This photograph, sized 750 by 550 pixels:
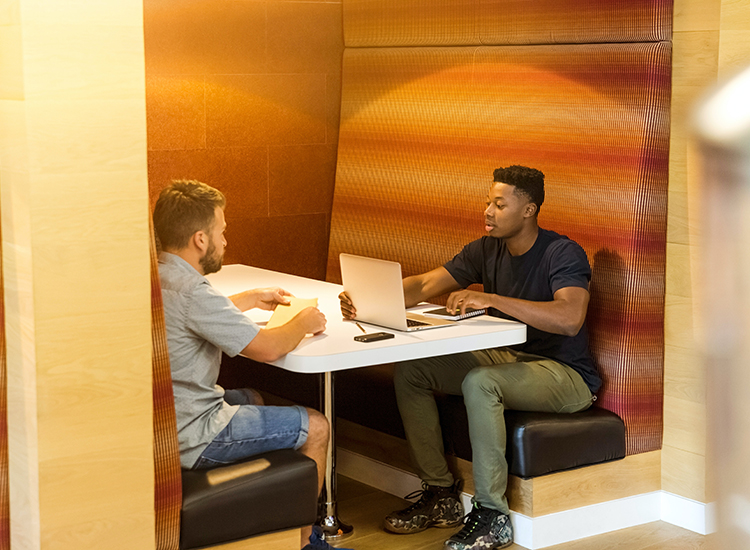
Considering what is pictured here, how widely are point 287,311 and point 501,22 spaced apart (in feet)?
5.32

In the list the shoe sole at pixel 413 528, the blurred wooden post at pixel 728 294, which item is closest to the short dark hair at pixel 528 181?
the shoe sole at pixel 413 528

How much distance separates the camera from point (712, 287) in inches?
23.3

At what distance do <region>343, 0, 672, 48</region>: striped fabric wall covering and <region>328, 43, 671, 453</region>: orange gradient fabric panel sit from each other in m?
0.05

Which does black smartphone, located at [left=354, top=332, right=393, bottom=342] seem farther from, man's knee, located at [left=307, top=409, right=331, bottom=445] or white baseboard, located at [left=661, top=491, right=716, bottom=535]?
white baseboard, located at [left=661, top=491, right=716, bottom=535]

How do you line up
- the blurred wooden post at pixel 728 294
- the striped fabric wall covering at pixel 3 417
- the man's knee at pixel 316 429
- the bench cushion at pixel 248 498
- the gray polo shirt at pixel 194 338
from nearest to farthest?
the blurred wooden post at pixel 728 294 → the striped fabric wall covering at pixel 3 417 → the bench cushion at pixel 248 498 → the gray polo shirt at pixel 194 338 → the man's knee at pixel 316 429

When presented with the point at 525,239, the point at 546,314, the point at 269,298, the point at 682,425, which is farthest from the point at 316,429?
the point at 682,425

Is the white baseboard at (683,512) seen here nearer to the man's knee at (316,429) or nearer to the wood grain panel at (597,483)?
the wood grain panel at (597,483)

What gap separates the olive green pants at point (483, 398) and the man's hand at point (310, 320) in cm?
63

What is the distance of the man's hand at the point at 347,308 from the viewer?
9.54ft

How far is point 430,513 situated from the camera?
3.17 metres

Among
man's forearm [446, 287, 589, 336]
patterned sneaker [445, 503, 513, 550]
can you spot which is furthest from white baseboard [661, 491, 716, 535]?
man's forearm [446, 287, 589, 336]

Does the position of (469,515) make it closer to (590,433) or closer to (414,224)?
(590,433)

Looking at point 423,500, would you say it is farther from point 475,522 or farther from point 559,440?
point 559,440

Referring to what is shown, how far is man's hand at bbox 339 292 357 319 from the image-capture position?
9.54 ft
